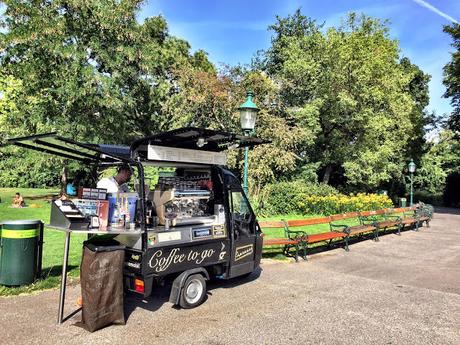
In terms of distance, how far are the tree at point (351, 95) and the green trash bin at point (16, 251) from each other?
19.0 meters

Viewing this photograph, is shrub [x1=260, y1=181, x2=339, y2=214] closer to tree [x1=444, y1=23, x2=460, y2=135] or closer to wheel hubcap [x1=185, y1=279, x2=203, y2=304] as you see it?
wheel hubcap [x1=185, y1=279, x2=203, y2=304]

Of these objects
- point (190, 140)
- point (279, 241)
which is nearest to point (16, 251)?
point (190, 140)

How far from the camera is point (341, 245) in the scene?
36.3 feet

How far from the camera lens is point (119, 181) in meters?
5.55

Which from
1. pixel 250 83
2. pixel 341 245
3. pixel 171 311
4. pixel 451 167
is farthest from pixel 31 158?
pixel 451 167

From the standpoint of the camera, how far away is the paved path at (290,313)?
14.7 feet

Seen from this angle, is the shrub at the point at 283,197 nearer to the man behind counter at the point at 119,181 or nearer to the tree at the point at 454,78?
the man behind counter at the point at 119,181

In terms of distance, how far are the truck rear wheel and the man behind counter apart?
1.55 meters

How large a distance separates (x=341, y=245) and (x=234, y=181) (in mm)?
5731

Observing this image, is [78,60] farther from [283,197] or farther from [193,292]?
[193,292]

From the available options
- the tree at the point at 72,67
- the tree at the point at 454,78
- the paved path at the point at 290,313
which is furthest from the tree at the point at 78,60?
the tree at the point at 454,78

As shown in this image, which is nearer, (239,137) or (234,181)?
(239,137)

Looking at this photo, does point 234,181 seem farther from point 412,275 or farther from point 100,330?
point 412,275

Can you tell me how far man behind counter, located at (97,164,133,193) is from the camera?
539 cm
